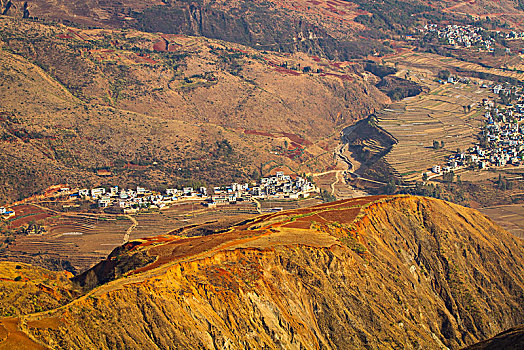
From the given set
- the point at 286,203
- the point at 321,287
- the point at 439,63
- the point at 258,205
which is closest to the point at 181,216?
the point at 258,205

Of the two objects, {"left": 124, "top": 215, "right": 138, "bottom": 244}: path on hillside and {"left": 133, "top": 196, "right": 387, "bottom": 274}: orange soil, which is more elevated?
{"left": 133, "top": 196, "right": 387, "bottom": 274}: orange soil

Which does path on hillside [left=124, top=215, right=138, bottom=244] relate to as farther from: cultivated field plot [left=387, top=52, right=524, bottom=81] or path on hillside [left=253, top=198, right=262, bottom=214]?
cultivated field plot [left=387, top=52, right=524, bottom=81]

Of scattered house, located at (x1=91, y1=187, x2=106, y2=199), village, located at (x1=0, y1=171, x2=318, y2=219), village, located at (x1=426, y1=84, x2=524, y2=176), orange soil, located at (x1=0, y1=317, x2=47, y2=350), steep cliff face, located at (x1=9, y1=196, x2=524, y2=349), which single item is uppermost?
orange soil, located at (x1=0, y1=317, x2=47, y2=350)

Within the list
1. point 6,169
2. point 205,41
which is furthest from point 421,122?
point 6,169

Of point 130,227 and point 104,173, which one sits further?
point 104,173

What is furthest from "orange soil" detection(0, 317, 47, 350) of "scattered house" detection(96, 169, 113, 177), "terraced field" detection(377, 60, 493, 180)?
"terraced field" detection(377, 60, 493, 180)

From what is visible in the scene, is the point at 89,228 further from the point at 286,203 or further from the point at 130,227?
the point at 286,203

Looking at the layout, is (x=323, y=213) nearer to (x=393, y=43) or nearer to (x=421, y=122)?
(x=421, y=122)
